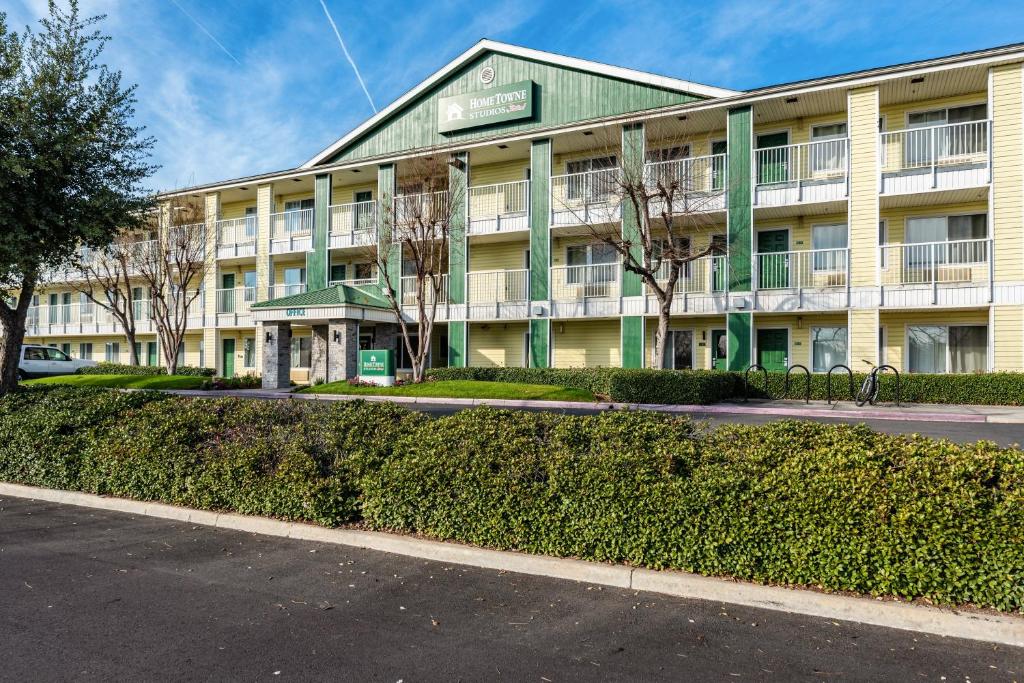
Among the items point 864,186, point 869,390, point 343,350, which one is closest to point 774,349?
point 869,390

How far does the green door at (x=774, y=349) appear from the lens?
21.5m

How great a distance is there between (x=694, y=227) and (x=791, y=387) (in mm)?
7003

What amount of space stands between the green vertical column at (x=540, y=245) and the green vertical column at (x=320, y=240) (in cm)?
1026

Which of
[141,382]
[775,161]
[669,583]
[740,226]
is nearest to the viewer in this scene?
[669,583]

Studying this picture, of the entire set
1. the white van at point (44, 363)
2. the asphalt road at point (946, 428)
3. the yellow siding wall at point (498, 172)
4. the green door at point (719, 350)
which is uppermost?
the yellow siding wall at point (498, 172)

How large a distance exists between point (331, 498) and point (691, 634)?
359 cm

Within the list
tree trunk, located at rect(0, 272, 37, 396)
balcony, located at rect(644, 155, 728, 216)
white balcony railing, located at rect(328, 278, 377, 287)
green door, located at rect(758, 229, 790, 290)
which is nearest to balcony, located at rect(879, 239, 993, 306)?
green door, located at rect(758, 229, 790, 290)

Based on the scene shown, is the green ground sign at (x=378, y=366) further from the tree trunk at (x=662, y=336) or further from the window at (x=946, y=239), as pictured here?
the window at (x=946, y=239)

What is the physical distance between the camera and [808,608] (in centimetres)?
422

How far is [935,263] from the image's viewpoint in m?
18.8

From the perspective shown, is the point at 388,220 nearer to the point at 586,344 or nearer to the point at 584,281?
the point at 584,281

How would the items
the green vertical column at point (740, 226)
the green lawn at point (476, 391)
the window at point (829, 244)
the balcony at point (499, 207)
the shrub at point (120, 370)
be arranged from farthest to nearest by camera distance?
the shrub at point (120, 370) → the balcony at point (499, 207) → the green vertical column at point (740, 226) → the window at point (829, 244) → the green lawn at point (476, 391)

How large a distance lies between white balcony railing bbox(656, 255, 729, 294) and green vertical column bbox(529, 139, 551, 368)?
176 inches

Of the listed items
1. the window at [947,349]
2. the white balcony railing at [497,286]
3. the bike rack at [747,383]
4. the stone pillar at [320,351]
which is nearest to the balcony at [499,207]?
the white balcony railing at [497,286]
